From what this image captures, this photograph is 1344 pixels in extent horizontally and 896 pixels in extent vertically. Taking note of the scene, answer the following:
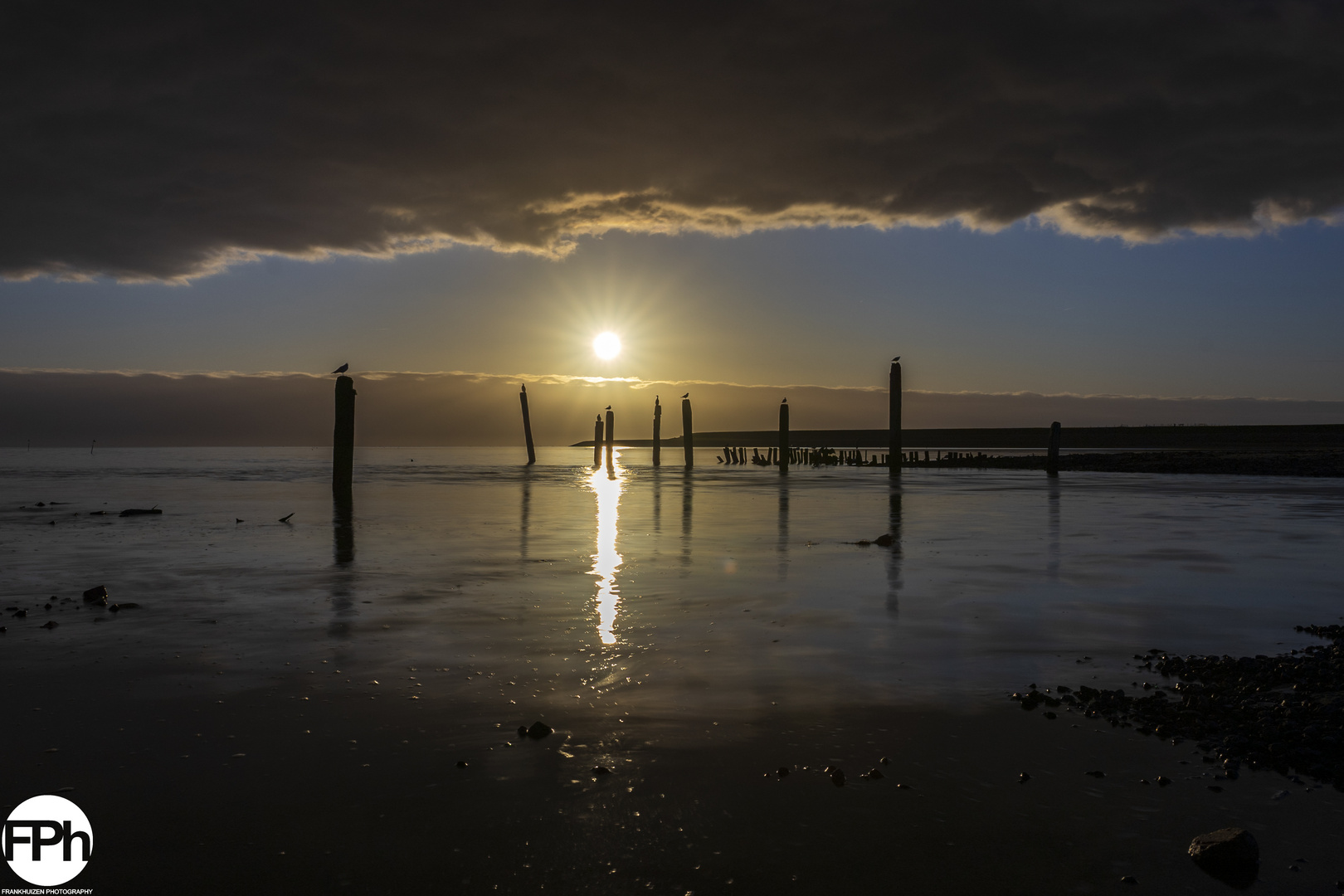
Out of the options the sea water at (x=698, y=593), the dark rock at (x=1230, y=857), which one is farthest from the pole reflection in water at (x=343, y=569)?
the dark rock at (x=1230, y=857)

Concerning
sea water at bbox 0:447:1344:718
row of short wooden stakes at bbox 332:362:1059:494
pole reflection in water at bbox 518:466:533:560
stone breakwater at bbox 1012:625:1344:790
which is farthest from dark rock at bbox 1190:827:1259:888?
row of short wooden stakes at bbox 332:362:1059:494

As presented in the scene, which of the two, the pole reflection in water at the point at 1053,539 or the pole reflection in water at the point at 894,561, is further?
the pole reflection in water at the point at 1053,539

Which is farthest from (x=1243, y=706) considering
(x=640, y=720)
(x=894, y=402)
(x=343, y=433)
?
(x=894, y=402)

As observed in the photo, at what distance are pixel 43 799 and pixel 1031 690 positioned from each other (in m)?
6.73

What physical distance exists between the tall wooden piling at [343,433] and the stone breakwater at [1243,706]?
2604 cm

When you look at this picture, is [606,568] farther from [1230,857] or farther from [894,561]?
[1230,857]

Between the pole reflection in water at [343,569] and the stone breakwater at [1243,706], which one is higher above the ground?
the stone breakwater at [1243,706]

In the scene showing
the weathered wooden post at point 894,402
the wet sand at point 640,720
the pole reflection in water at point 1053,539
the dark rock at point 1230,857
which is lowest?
the pole reflection in water at point 1053,539

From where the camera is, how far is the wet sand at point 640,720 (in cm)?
413

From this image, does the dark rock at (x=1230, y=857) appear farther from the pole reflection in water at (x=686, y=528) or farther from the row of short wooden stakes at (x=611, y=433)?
the row of short wooden stakes at (x=611, y=433)

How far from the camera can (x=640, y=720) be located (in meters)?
6.04

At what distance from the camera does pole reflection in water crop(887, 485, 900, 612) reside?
10.7m

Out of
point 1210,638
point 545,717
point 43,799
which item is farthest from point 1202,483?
point 43,799

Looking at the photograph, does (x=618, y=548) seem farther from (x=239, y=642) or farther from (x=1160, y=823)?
(x=1160, y=823)
